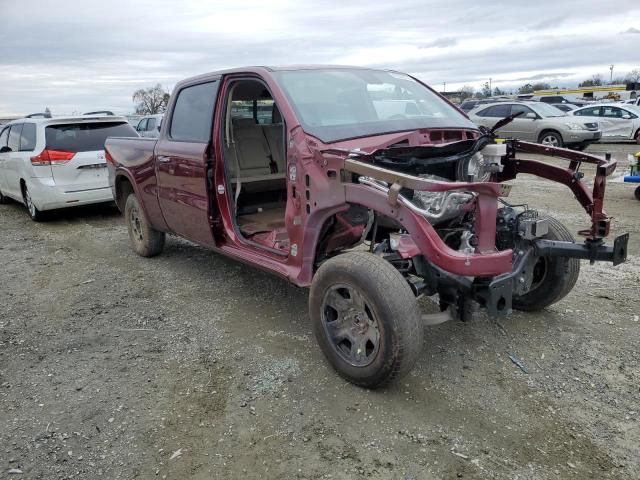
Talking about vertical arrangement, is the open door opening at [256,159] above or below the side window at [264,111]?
below

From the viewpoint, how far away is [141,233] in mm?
6309

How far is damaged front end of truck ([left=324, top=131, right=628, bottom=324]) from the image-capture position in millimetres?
3000

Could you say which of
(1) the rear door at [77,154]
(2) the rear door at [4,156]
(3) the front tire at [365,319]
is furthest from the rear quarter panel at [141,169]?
(2) the rear door at [4,156]

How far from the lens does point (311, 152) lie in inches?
140

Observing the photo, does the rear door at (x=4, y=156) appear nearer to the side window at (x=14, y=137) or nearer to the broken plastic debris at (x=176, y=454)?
the side window at (x=14, y=137)

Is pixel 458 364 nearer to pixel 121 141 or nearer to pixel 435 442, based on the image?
pixel 435 442

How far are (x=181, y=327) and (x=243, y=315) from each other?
514 millimetres

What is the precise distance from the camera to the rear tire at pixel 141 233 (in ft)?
20.2

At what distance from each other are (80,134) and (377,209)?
6751mm

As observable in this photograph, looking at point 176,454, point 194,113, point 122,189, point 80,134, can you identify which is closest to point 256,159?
point 194,113

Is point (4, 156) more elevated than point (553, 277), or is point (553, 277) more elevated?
point (4, 156)

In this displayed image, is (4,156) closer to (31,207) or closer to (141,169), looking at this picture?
(31,207)

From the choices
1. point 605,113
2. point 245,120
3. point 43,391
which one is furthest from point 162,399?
point 605,113

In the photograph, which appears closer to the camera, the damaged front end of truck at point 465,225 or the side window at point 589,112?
the damaged front end of truck at point 465,225
